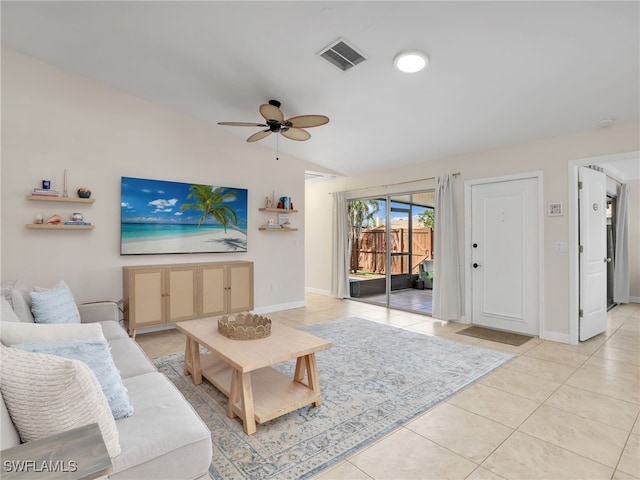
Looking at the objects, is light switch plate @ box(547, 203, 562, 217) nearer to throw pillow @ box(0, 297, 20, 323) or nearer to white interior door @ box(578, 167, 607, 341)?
white interior door @ box(578, 167, 607, 341)

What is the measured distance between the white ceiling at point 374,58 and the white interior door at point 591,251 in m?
0.77

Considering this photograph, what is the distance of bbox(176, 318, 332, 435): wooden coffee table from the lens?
2082mm

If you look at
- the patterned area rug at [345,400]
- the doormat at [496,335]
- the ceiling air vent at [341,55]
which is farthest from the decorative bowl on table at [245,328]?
the doormat at [496,335]

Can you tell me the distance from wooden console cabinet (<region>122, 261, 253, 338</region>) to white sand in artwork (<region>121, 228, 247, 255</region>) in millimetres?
291

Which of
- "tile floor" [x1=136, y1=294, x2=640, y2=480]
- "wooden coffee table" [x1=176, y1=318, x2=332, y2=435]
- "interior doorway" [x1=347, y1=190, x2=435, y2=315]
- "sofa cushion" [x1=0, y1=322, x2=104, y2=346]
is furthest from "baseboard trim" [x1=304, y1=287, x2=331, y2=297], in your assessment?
"sofa cushion" [x1=0, y1=322, x2=104, y2=346]

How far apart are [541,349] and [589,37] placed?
298 centimetres

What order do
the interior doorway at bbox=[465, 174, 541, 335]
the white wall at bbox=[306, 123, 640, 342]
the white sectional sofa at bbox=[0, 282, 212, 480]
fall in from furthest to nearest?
the interior doorway at bbox=[465, 174, 541, 335] → the white wall at bbox=[306, 123, 640, 342] → the white sectional sofa at bbox=[0, 282, 212, 480]

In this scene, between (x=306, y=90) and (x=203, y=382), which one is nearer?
(x=203, y=382)

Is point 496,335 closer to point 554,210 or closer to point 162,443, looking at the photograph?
point 554,210

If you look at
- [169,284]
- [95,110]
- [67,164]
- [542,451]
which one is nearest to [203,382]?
[169,284]

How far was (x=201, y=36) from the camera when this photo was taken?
9.63 feet

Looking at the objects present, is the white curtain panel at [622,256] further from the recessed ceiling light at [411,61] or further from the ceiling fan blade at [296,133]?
the ceiling fan blade at [296,133]

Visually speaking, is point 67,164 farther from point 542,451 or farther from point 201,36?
point 542,451

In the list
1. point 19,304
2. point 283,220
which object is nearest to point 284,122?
point 283,220
